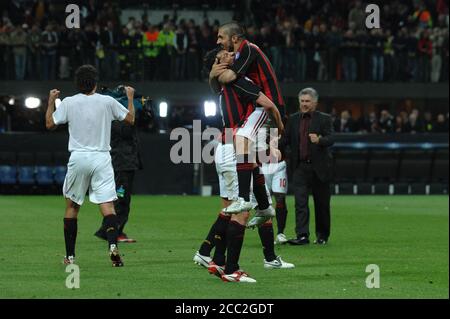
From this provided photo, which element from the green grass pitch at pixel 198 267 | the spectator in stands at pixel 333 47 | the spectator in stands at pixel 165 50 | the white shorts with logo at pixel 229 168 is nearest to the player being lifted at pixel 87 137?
the green grass pitch at pixel 198 267

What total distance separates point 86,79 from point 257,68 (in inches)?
78.1

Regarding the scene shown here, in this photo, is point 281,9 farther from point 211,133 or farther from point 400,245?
point 400,245

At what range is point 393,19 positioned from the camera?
40438 millimetres

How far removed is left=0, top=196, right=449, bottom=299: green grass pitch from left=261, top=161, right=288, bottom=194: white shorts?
831 mm

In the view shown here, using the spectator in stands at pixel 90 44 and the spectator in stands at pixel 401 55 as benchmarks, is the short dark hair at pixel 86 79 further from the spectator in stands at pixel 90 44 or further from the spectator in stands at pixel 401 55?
the spectator in stands at pixel 401 55

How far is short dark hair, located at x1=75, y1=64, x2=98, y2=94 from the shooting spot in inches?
499

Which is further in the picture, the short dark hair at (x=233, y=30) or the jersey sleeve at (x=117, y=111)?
the jersey sleeve at (x=117, y=111)

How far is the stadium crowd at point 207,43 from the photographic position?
1398 inches

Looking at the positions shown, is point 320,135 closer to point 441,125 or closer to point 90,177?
point 90,177

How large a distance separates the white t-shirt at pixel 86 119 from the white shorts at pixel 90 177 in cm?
10
